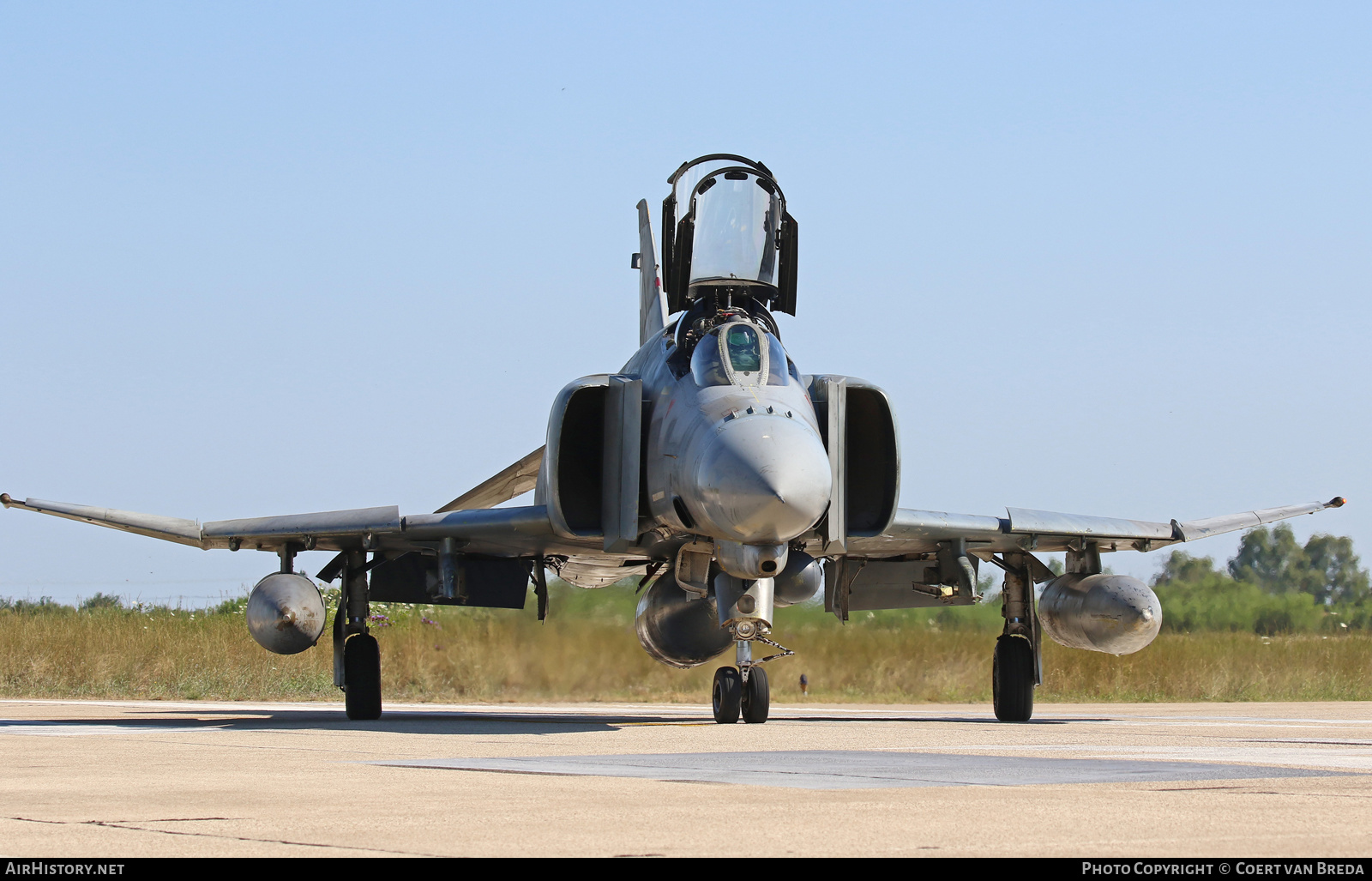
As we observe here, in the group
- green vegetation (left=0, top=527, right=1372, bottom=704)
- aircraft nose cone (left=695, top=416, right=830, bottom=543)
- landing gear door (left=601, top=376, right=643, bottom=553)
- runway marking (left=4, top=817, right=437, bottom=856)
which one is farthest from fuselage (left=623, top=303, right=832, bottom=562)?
green vegetation (left=0, top=527, right=1372, bottom=704)

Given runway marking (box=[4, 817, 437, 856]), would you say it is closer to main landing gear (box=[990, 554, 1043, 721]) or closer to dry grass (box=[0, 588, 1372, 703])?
main landing gear (box=[990, 554, 1043, 721])

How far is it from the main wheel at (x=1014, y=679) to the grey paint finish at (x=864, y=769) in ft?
21.4

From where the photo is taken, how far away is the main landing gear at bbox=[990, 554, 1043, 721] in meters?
14.7

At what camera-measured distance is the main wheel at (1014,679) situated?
48.1ft

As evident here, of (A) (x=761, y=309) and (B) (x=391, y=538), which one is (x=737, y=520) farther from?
(B) (x=391, y=538)

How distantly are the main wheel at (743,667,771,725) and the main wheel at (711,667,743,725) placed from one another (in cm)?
6

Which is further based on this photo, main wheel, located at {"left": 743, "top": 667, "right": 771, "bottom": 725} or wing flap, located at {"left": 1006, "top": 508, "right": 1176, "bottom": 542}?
wing flap, located at {"left": 1006, "top": 508, "right": 1176, "bottom": 542}

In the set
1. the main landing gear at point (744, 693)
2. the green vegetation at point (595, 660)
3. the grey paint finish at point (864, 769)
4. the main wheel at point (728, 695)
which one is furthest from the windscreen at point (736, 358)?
the green vegetation at point (595, 660)

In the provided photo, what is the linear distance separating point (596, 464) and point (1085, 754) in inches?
235

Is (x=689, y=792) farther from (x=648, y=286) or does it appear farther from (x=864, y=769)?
(x=648, y=286)

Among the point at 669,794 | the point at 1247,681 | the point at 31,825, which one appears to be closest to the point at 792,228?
the point at 669,794

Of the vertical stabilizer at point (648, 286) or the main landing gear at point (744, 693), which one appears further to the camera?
the vertical stabilizer at point (648, 286)

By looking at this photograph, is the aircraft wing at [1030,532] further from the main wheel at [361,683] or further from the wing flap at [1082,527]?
the main wheel at [361,683]
